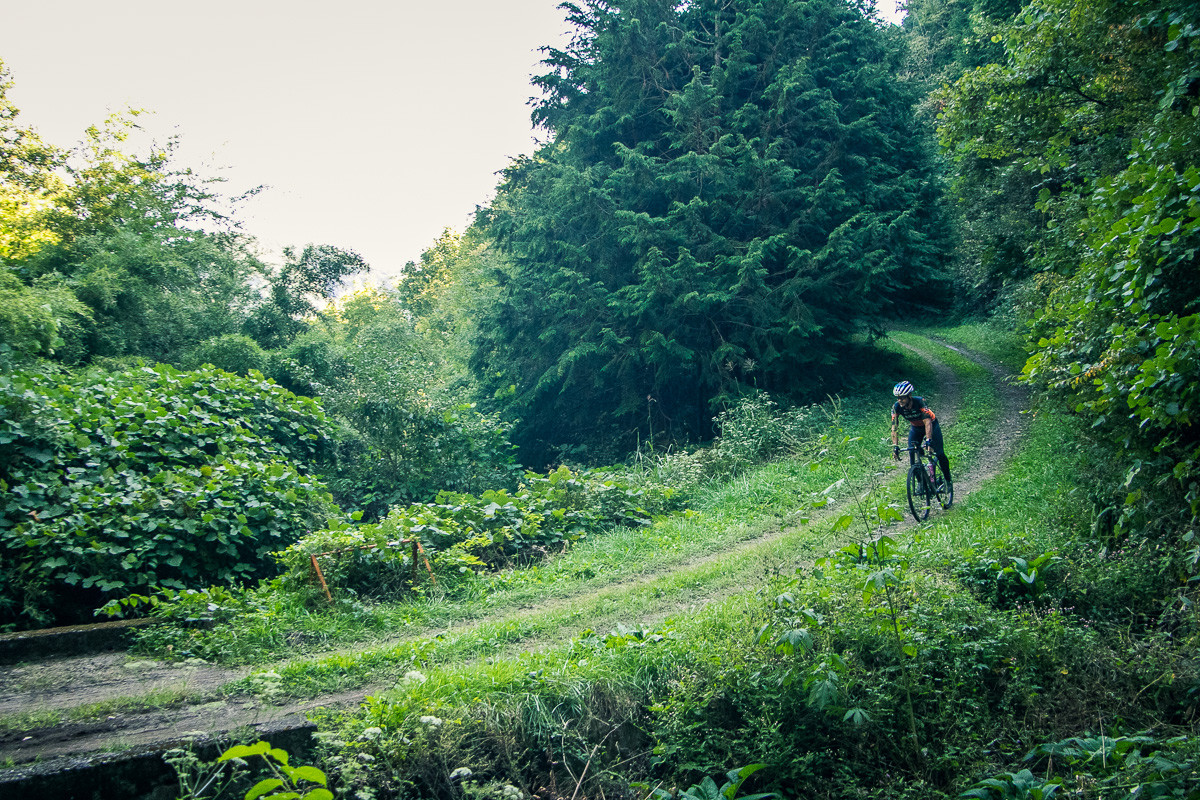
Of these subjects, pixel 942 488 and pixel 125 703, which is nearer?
pixel 125 703

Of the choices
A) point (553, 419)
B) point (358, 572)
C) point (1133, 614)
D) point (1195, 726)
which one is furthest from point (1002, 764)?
point (553, 419)

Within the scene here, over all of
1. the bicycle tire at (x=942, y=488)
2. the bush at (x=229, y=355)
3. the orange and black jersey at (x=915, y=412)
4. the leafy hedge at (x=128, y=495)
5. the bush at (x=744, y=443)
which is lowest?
the bicycle tire at (x=942, y=488)

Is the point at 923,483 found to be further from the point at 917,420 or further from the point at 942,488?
the point at 917,420

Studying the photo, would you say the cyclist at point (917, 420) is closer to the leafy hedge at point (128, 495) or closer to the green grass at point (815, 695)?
the green grass at point (815, 695)

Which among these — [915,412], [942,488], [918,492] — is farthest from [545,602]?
[942,488]

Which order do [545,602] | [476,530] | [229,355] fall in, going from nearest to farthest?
[545,602]
[476,530]
[229,355]

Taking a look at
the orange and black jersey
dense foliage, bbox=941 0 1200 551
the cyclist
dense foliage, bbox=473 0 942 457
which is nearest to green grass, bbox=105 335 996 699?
the cyclist

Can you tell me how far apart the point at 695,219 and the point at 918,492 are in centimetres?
1074

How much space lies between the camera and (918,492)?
917cm

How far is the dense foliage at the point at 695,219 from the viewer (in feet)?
58.0

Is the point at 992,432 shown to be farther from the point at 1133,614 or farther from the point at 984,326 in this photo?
the point at 984,326

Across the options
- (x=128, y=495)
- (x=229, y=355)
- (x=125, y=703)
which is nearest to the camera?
(x=125, y=703)

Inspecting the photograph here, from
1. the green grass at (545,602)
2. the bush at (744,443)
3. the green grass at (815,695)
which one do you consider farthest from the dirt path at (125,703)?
the bush at (744,443)

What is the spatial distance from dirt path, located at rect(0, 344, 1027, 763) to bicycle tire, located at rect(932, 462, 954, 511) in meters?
4.39
